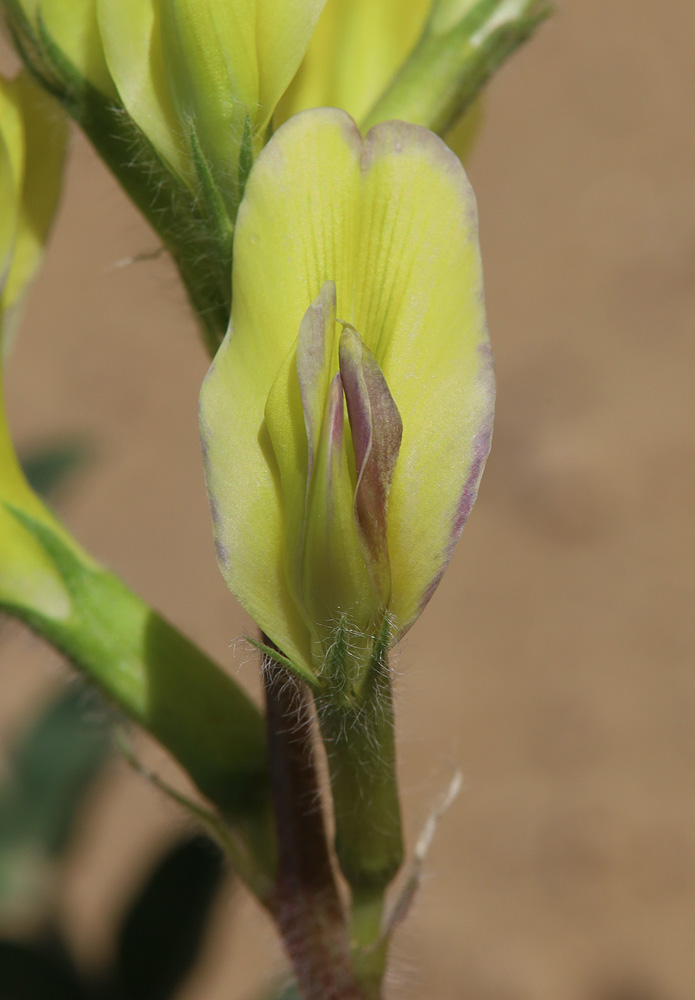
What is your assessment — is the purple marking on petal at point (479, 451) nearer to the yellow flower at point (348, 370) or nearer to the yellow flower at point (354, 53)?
the yellow flower at point (348, 370)

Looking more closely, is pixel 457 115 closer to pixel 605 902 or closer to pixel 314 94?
pixel 314 94

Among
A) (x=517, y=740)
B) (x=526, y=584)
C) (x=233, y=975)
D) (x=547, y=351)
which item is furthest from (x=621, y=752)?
(x=547, y=351)

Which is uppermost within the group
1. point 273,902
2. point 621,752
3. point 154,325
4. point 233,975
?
point 273,902

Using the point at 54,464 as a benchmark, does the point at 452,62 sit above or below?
above

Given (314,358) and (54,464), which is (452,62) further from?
(54,464)

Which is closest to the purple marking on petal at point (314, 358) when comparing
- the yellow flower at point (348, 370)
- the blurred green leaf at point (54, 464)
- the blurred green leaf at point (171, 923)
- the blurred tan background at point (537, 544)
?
the yellow flower at point (348, 370)

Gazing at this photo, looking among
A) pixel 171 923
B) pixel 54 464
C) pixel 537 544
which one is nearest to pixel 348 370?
pixel 171 923
